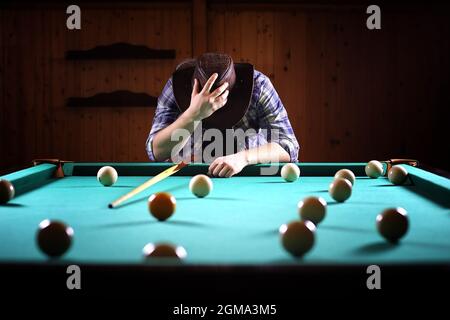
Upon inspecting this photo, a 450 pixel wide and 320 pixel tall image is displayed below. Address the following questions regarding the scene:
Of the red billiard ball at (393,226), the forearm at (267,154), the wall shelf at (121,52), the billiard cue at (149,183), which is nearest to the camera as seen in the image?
the red billiard ball at (393,226)

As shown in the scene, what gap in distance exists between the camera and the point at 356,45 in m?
5.79

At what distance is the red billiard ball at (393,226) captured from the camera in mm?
1271

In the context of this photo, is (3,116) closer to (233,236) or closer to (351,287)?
(233,236)

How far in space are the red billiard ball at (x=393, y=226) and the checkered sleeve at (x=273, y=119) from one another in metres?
1.91

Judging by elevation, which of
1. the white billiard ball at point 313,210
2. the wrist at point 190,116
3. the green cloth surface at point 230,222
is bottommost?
the green cloth surface at point 230,222

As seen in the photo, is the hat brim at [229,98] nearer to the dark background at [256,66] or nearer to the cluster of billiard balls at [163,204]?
the cluster of billiard balls at [163,204]

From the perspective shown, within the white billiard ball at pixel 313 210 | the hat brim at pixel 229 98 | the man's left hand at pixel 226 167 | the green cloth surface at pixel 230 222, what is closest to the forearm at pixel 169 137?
the hat brim at pixel 229 98

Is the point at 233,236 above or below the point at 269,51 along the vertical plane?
below

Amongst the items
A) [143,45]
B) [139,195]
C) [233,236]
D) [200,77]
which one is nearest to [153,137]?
[200,77]

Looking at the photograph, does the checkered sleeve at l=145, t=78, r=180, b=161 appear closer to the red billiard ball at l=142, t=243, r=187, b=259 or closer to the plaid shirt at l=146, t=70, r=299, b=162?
the plaid shirt at l=146, t=70, r=299, b=162

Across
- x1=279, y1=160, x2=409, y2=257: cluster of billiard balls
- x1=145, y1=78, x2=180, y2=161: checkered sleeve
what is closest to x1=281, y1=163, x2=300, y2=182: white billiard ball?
x1=279, y1=160, x2=409, y2=257: cluster of billiard balls

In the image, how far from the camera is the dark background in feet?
18.7


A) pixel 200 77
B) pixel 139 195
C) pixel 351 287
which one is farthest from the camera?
pixel 200 77
